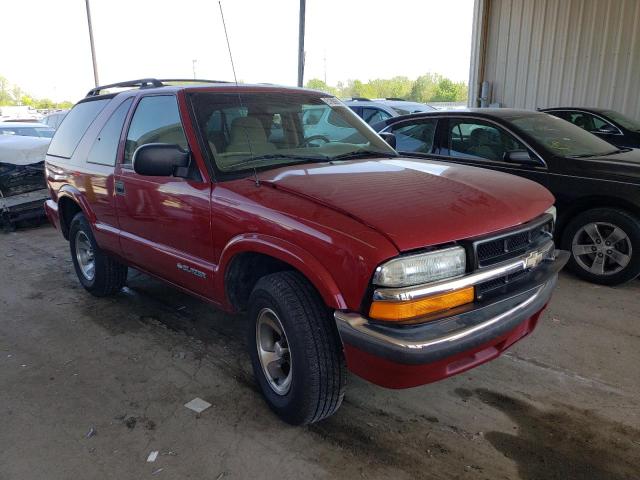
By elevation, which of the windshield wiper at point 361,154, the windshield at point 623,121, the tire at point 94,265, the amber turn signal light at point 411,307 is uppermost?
the windshield at point 623,121

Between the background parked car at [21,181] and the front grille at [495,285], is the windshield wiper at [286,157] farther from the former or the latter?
the background parked car at [21,181]

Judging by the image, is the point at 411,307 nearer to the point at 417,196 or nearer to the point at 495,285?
the point at 495,285

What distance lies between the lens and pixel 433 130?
235 inches

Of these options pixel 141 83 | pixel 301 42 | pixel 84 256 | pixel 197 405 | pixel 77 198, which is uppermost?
pixel 301 42

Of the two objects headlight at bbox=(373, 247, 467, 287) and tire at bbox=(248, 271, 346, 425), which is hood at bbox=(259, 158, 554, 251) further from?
tire at bbox=(248, 271, 346, 425)

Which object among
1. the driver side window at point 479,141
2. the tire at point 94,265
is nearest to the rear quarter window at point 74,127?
the tire at point 94,265

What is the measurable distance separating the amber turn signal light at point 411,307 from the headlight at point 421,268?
0.08 meters

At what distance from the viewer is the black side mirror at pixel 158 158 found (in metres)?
2.97

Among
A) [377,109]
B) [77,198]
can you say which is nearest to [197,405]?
[77,198]

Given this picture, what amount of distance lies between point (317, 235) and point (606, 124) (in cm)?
823

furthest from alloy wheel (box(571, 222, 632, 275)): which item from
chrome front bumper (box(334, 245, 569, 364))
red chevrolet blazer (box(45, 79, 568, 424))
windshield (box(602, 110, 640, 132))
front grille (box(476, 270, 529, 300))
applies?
windshield (box(602, 110, 640, 132))

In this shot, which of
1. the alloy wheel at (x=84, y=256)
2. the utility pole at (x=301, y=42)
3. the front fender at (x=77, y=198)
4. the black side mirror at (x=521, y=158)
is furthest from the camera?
the utility pole at (x=301, y=42)

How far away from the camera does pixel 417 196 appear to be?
2.64 metres

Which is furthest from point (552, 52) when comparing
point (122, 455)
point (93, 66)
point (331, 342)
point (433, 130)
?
point (93, 66)
